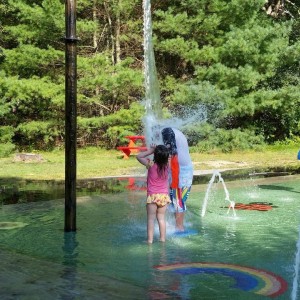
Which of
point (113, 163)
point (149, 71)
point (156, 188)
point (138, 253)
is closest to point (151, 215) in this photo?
point (156, 188)

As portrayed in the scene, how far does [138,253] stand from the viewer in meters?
6.97

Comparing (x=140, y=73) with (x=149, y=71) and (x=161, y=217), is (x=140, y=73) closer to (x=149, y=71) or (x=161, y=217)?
(x=149, y=71)

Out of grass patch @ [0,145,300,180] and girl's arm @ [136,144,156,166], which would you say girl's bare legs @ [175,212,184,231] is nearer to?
girl's arm @ [136,144,156,166]

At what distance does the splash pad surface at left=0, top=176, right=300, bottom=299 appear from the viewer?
5.21 meters

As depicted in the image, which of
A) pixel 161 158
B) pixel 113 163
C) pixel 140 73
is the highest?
pixel 140 73

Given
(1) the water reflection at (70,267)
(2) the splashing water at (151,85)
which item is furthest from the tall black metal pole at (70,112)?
(2) the splashing water at (151,85)

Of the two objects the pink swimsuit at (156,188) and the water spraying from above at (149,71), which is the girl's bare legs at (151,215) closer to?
the pink swimsuit at (156,188)

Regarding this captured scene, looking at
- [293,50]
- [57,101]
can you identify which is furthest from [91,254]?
[293,50]

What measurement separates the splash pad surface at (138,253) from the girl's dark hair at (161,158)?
3.06 ft

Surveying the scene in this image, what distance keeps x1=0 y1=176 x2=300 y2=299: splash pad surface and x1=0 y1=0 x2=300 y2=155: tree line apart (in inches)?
500

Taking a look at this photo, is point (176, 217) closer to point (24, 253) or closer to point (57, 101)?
point (24, 253)

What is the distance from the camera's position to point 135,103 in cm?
2462

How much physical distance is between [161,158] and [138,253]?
119 cm

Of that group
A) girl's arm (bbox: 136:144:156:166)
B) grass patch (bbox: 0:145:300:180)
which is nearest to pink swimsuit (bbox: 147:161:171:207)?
girl's arm (bbox: 136:144:156:166)
